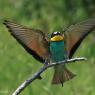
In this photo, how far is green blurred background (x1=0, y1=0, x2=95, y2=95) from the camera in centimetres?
490

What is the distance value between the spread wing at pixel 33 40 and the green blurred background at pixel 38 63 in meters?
0.72

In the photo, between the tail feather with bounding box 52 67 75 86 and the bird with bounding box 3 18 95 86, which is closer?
the bird with bounding box 3 18 95 86

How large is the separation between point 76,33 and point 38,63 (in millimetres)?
2527

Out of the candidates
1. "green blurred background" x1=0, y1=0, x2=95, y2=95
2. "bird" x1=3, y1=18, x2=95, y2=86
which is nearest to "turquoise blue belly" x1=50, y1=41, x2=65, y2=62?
"bird" x1=3, y1=18, x2=95, y2=86

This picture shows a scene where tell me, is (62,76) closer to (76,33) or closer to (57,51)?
(57,51)

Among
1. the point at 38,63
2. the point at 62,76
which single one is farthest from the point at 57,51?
the point at 38,63

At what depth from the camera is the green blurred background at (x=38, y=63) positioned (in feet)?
16.1

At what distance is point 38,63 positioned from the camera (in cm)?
580

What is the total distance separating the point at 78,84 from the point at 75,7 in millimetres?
4506

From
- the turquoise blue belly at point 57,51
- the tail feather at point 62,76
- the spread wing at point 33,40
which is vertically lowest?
the tail feather at point 62,76

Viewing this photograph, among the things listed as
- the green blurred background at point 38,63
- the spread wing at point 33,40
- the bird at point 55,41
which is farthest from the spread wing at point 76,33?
the green blurred background at point 38,63

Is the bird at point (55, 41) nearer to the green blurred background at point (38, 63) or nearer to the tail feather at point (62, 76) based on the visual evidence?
the tail feather at point (62, 76)

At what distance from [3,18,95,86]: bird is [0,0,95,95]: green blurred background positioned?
2.10 ft

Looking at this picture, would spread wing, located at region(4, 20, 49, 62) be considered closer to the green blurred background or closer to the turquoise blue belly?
the turquoise blue belly
